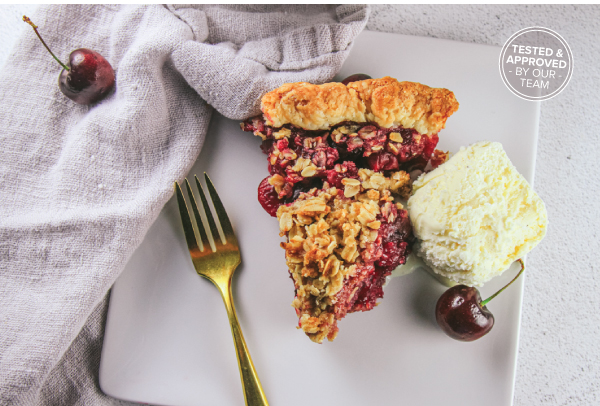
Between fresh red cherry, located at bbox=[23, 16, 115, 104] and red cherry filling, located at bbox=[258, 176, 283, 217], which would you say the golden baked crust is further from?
fresh red cherry, located at bbox=[23, 16, 115, 104]

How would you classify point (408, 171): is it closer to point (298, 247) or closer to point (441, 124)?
point (441, 124)

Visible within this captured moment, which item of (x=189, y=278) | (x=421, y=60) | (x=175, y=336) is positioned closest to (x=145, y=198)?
(x=189, y=278)

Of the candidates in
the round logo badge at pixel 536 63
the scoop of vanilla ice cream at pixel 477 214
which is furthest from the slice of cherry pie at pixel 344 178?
the round logo badge at pixel 536 63

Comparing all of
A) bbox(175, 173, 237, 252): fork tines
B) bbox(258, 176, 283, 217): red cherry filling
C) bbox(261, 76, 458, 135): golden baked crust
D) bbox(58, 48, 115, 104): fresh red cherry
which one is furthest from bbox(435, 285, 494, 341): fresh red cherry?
bbox(58, 48, 115, 104): fresh red cherry

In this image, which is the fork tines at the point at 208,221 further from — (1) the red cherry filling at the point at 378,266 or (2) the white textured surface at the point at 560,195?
(2) the white textured surface at the point at 560,195

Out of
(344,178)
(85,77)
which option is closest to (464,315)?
(344,178)

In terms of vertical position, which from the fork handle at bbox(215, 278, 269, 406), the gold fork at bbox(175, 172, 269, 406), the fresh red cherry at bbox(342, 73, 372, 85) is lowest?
the fork handle at bbox(215, 278, 269, 406)

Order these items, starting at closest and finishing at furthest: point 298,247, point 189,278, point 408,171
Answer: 1. point 298,247
2. point 408,171
3. point 189,278
